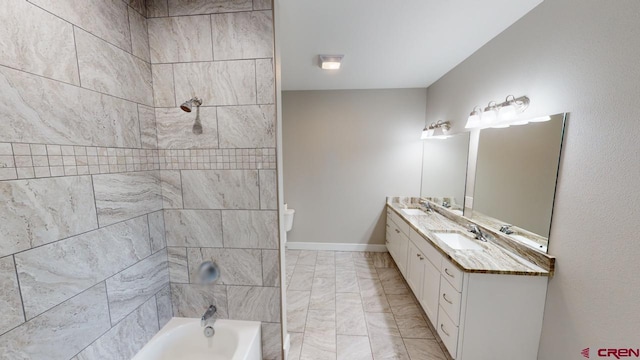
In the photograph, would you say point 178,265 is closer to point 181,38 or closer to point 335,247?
point 181,38

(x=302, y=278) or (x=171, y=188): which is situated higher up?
(x=171, y=188)

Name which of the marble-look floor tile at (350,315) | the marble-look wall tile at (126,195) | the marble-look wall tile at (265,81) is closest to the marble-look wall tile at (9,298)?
the marble-look wall tile at (126,195)

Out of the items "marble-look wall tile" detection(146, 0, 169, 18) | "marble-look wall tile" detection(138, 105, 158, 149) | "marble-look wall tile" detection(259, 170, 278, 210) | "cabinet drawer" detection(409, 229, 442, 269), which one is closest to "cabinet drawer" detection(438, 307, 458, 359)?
"cabinet drawer" detection(409, 229, 442, 269)

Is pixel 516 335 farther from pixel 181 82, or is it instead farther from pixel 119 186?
pixel 181 82

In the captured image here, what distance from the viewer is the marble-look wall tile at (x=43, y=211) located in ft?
2.72

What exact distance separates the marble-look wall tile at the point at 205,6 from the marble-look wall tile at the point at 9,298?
154cm

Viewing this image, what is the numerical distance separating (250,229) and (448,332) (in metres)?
1.65

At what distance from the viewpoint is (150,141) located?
4.95 ft

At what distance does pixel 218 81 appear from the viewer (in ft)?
4.86

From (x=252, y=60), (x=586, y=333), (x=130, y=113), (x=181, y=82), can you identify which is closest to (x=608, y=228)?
(x=586, y=333)

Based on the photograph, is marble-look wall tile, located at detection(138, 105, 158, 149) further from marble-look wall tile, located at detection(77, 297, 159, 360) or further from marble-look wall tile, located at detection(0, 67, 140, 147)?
marble-look wall tile, located at detection(77, 297, 159, 360)

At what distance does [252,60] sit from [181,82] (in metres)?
0.51

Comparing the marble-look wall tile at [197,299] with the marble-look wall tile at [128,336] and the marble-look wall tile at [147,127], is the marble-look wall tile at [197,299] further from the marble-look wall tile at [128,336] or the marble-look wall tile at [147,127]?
the marble-look wall tile at [147,127]

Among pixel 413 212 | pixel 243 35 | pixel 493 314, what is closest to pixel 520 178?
pixel 493 314
